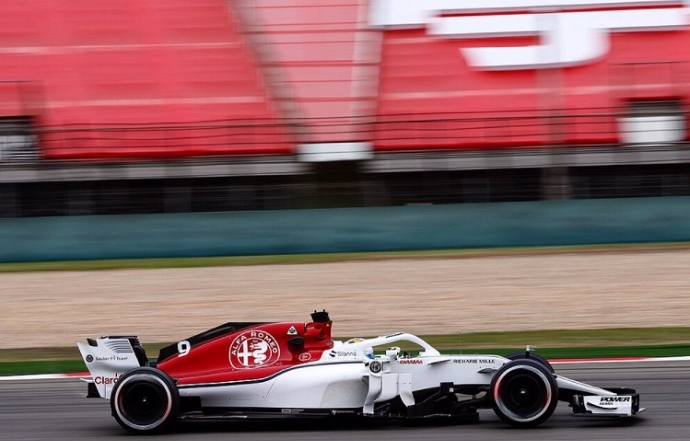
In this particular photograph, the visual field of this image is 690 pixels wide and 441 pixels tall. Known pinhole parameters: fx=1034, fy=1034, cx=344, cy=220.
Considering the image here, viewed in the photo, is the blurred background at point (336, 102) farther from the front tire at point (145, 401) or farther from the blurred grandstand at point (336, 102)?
the front tire at point (145, 401)

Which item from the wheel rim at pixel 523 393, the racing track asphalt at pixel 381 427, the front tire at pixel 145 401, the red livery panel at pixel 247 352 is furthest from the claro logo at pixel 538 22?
the front tire at pixel 145 401

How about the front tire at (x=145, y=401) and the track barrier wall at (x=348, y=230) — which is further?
the track barrier wall at (x=348, y=230)

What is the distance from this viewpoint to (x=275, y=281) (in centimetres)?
1524

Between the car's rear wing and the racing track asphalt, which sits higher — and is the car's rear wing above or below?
above

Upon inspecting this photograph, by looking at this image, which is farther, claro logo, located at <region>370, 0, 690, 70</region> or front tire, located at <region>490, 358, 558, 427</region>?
claro logo, located at <region>370, 0, 690, 70</region>

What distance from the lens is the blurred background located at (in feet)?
68.7

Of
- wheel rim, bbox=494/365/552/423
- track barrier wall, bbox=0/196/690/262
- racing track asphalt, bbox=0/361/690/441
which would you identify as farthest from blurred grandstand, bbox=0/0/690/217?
wheel rim, bbox=494/365/552/423

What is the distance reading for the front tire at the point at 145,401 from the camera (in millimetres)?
6307

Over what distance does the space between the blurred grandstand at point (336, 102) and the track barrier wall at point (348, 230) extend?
1.72 meters

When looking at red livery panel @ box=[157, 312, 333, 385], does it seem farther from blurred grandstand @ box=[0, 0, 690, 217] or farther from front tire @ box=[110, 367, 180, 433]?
blurred grandstand @ box=[0, 0, 690, 217]

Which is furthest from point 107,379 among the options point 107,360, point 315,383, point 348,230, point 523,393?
point 348,230

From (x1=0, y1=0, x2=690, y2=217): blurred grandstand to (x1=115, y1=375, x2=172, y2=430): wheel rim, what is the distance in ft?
44.1

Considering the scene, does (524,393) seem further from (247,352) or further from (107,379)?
(107,379)

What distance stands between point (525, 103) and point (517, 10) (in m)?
2.56
